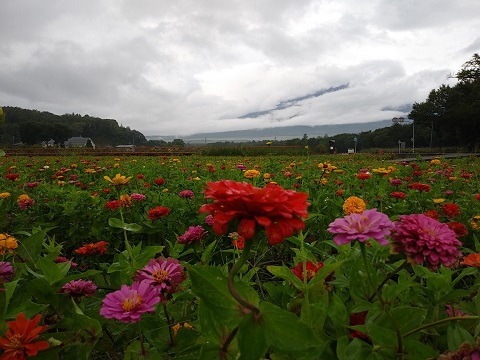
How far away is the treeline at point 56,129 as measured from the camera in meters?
57.8

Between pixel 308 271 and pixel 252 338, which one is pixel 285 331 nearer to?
pixel 252 338

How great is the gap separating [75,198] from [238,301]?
7.98ft

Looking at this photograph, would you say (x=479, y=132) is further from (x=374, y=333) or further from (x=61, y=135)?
(x=61, y=135)

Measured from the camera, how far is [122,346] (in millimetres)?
976

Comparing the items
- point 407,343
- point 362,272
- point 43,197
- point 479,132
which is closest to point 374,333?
point 407,343

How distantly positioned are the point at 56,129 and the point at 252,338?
6942 centimetres

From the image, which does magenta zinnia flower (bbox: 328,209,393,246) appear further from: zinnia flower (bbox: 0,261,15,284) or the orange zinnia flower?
zinnia flower (bbox: 0,261,15,284)

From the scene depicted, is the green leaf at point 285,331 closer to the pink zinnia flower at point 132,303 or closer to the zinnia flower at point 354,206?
the pink zinnia flower at point 132,303

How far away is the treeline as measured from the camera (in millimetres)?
57812

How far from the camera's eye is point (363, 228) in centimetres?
68

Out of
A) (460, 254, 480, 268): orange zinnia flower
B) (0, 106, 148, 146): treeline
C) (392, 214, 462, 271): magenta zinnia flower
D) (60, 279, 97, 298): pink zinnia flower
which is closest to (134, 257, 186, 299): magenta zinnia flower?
(60, 279, 97, 298): pink zinnia flower

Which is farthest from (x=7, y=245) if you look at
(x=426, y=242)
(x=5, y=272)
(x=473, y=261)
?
(x=473, y=261)

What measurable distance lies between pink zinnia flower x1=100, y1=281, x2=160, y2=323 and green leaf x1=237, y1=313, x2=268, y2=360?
0.84 feet

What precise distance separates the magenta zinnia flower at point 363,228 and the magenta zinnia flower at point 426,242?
0.05 meters
